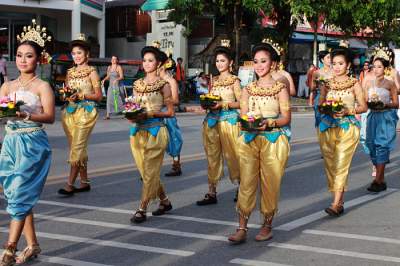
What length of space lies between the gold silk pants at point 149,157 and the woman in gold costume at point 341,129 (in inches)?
77.8

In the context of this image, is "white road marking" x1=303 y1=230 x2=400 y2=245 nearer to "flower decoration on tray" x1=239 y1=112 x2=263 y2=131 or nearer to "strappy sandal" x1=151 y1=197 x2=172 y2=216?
"flower decoration on tray" x1=239 y1=112 x2=263 y2=131

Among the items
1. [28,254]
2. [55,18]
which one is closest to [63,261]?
[28,254]

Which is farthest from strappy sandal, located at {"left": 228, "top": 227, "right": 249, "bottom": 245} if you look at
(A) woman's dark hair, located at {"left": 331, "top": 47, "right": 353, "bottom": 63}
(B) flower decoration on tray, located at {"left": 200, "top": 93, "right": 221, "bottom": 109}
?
(A) woman's dark hair, located at {"left": 331, "top": 47, "right": 353, "bottom": 63}

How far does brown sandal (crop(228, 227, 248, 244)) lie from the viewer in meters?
6.96

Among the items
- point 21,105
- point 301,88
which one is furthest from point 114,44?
point 21,105

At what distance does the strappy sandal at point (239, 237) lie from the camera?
696 centimetres

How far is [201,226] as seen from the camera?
25.6 ft

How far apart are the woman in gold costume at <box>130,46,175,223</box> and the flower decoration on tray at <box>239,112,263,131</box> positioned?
53.4 inches

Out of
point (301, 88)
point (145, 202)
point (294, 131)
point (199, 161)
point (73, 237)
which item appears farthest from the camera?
point (301, 88)

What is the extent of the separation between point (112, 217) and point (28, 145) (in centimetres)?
220

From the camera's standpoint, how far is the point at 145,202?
7941mm

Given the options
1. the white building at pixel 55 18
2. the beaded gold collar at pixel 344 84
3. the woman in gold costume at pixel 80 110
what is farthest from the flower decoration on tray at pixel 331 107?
the white building at pixel 55 18

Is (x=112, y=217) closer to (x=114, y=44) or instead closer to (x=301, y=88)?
(x=301, y=88)

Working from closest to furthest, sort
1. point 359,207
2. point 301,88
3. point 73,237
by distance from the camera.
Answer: point 73,237 < point 359,207 < point 301,88
